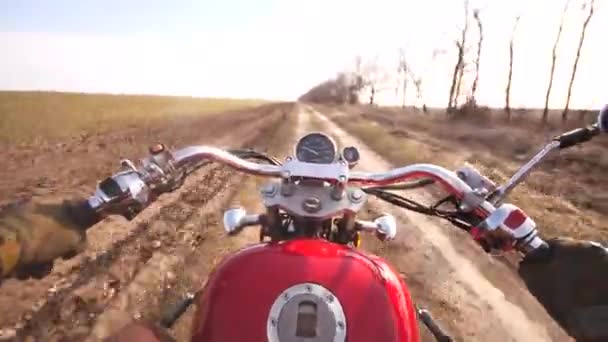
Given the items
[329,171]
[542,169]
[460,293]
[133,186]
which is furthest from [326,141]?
[542,169]

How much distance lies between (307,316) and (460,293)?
4.49m

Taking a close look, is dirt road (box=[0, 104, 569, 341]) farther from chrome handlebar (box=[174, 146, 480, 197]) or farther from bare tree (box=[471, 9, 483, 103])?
bare tree (box=[471, 9, 483, 103])

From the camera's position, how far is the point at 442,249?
7902 mm

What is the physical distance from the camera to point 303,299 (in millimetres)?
2154

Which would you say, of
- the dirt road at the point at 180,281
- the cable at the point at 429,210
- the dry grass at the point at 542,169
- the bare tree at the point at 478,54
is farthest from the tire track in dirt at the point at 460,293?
the bare tree at the point at 478,54

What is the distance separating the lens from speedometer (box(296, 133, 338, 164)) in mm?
2570

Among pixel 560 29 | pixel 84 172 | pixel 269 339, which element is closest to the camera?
pixel 269 339

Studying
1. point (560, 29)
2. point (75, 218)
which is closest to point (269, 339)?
point (75, 218)

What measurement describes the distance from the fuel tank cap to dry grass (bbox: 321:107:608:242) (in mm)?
7176

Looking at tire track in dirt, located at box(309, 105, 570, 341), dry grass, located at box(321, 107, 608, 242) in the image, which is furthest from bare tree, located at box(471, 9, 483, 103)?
tire track in dirt, located at box(309, 105, 570, 341)

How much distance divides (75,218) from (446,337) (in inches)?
77.2

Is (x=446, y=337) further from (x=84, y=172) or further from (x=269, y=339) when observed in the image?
(x=84, y=172)

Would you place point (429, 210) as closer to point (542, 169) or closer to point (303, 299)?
point (303, 299)

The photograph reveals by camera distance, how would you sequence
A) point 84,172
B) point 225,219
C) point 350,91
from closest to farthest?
point 225,219 < point 84,172 < point 350,91
